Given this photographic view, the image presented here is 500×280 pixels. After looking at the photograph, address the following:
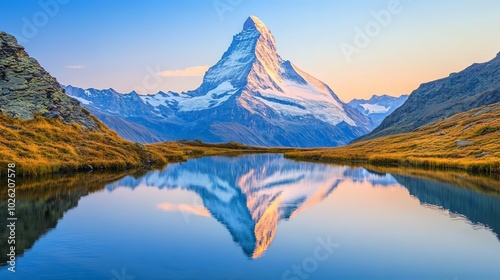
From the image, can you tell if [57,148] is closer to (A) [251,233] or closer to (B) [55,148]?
(B) [55,148]

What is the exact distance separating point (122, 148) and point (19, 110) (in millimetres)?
20022

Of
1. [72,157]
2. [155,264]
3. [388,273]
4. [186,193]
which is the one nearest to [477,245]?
[388,273]

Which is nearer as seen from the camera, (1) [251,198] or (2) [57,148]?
(1) [251,198]

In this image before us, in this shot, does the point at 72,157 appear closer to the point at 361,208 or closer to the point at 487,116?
the point at 361,208

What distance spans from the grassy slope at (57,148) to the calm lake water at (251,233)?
21.4 feet

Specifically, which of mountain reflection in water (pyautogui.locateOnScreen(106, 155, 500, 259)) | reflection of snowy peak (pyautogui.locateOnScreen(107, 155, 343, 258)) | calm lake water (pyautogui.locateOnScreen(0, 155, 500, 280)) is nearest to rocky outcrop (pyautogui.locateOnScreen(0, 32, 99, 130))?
reflection of snowy peak (pyautogui.locateOnScreen(107, 155, 343, 258))

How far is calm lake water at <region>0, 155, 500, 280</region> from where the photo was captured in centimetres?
2409

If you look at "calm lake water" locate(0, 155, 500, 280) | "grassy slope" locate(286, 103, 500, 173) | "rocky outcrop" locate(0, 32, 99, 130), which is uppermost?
"rocky outcrop" locate(0, 32, 99, 130)

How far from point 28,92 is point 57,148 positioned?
20.0 metres

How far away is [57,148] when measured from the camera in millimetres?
72812

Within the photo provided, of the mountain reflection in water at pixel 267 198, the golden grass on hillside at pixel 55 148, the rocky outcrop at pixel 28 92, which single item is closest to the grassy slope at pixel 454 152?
the mountain reflection in water at pixel 267 198

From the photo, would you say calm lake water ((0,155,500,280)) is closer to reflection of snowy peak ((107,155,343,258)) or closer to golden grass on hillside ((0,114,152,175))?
reflection of snowy peak ((107,155,343,258))

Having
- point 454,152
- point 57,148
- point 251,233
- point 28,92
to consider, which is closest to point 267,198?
point 251,233

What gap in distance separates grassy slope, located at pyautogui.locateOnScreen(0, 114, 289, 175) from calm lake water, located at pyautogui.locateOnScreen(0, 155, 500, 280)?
652 centimetres
